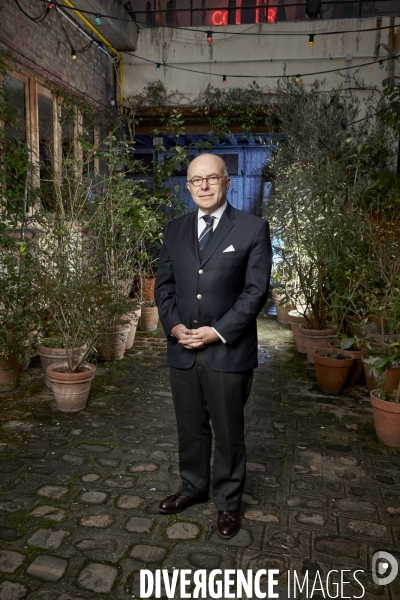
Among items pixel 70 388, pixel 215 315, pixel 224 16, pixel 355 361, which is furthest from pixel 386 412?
pixel 224 16

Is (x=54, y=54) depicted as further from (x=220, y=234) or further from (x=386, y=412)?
(x=386, y=412)

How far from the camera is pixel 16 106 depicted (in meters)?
6.36

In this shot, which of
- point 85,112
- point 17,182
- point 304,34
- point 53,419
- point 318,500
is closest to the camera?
point 318,500

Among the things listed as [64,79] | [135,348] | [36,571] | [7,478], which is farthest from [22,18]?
[36,571]

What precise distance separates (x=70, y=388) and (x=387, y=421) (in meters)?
2.55

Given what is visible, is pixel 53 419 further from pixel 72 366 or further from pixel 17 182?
pixel 17 182

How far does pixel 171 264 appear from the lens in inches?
111

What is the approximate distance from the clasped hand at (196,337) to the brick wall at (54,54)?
493 cm

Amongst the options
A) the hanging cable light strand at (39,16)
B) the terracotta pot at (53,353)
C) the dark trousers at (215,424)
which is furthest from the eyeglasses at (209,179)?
the hanging cable light strand at (39,16)

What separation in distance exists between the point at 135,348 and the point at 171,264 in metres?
3.80

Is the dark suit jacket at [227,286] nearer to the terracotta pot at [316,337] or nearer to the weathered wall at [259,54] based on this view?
the terracotta pot at [316,337]

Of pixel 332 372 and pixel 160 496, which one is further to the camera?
pixel 332 372

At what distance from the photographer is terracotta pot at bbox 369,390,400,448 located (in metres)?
3.72

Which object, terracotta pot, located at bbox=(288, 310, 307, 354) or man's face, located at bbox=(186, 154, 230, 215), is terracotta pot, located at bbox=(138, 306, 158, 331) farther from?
man's face, located at bbox=(186, 154, 230, 215)
